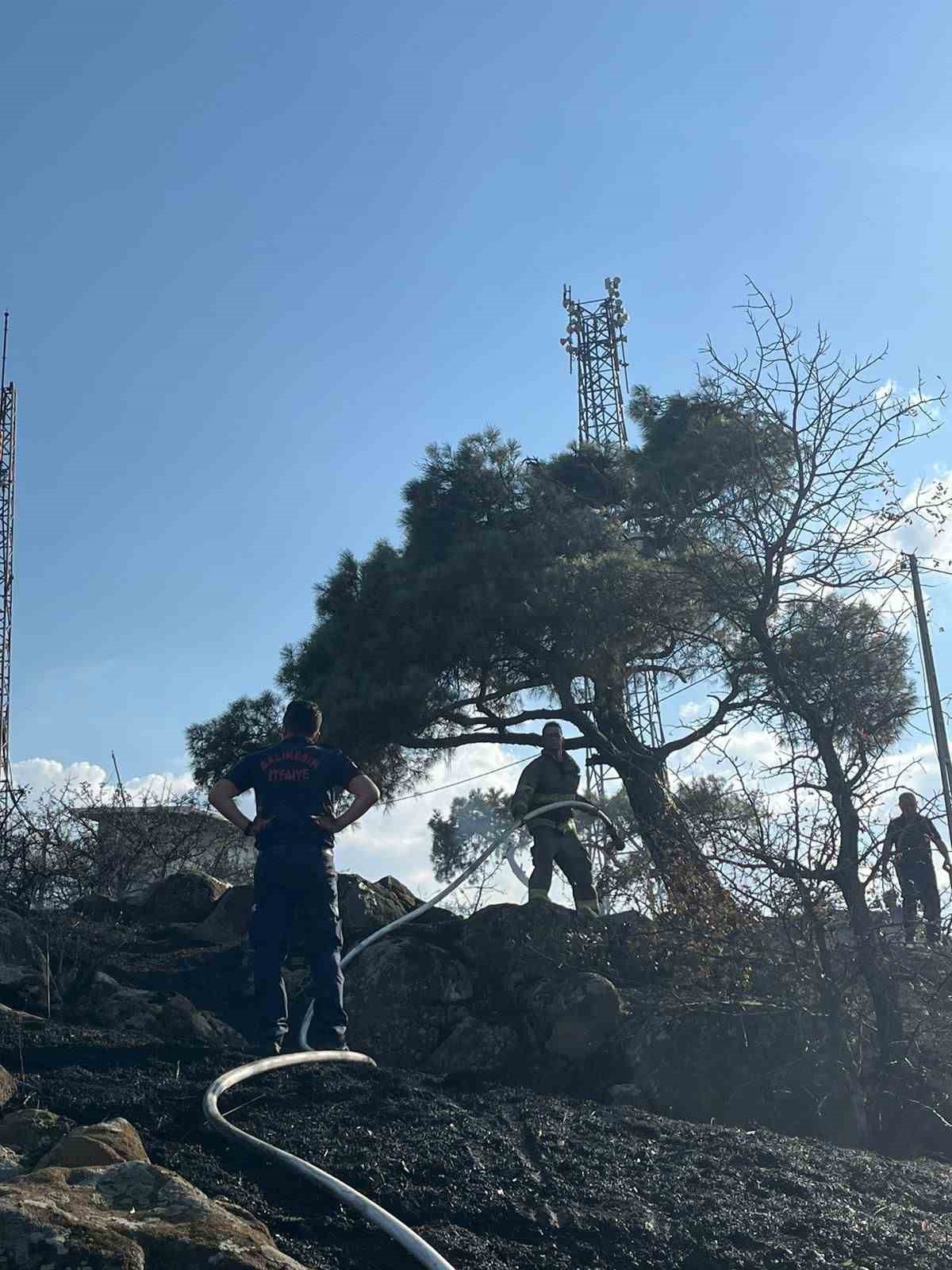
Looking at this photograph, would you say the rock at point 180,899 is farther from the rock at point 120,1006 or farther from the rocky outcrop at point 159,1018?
the rocky outcrop at point 159,1018

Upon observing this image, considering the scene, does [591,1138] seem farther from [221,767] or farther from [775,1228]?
[221,767]

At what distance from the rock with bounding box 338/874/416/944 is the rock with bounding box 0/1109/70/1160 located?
476 centimetres

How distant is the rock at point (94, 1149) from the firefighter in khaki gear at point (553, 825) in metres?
5.57

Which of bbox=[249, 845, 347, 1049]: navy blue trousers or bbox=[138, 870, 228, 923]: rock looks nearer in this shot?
bbox=[249, 845, 347, 1049]: navy blue trousers

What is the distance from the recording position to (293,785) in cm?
620

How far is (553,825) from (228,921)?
2.35 meters

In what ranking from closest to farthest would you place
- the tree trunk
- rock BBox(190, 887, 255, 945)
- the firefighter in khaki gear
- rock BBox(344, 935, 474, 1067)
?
1. the tree trunk
2. rock BBox(344, 935, 474, 1067)
3. rock BBox(190, 887, 255, 945)
4. the firefighter in khaki gear

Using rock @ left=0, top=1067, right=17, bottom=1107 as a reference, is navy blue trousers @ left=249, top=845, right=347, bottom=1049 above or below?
above

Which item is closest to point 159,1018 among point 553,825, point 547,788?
point 553,825

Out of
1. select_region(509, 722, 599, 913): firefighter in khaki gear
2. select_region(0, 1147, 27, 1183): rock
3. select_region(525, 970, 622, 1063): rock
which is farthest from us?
select_region(509, 722, 599, 913): firefighter in khaki gear

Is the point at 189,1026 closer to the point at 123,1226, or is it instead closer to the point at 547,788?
the point at 123,1226

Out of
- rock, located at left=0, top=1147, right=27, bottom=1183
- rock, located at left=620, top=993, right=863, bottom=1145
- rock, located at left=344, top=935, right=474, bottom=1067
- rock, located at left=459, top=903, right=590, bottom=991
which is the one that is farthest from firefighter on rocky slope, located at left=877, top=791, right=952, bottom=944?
rock, located at left=0, top=1147, right=27, bottom=1183

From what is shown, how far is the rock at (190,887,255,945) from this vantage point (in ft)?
29.5

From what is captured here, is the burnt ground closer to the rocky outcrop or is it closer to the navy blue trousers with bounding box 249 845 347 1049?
the navy blue trousers with bounding box 249 845 347 1049
